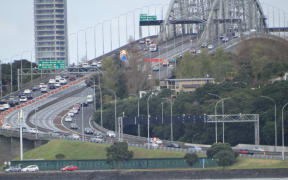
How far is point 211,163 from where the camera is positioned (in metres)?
83.1

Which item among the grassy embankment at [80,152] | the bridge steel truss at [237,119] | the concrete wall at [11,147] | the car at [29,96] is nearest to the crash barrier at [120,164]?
the grassy embankment at [80,152]

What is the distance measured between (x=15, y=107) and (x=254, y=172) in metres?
74.7

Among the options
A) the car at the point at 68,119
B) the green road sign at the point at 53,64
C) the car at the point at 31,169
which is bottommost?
the car at the point at 31,169

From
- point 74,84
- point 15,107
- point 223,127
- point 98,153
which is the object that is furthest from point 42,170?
point 74,84

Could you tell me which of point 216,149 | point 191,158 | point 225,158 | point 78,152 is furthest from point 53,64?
point 225,158

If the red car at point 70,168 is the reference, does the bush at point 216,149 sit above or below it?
above

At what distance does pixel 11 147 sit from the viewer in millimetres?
110938

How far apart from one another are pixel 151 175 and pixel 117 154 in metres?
5.14

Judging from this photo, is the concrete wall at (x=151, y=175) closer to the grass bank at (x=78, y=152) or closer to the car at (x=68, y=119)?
the grass bank at (x=78, y=152)

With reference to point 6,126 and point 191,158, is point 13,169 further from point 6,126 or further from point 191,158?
point 6,126

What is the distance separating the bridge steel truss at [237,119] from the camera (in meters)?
96.1

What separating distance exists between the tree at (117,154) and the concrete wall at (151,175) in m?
1.96

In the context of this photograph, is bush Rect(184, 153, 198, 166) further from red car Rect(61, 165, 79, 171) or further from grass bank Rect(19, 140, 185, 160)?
red car Rect(61, 165, 79, 171)

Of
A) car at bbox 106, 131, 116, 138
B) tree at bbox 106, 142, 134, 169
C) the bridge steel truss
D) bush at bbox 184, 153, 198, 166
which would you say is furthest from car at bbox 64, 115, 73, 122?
bush at bbox 184, 153, 198, 166
